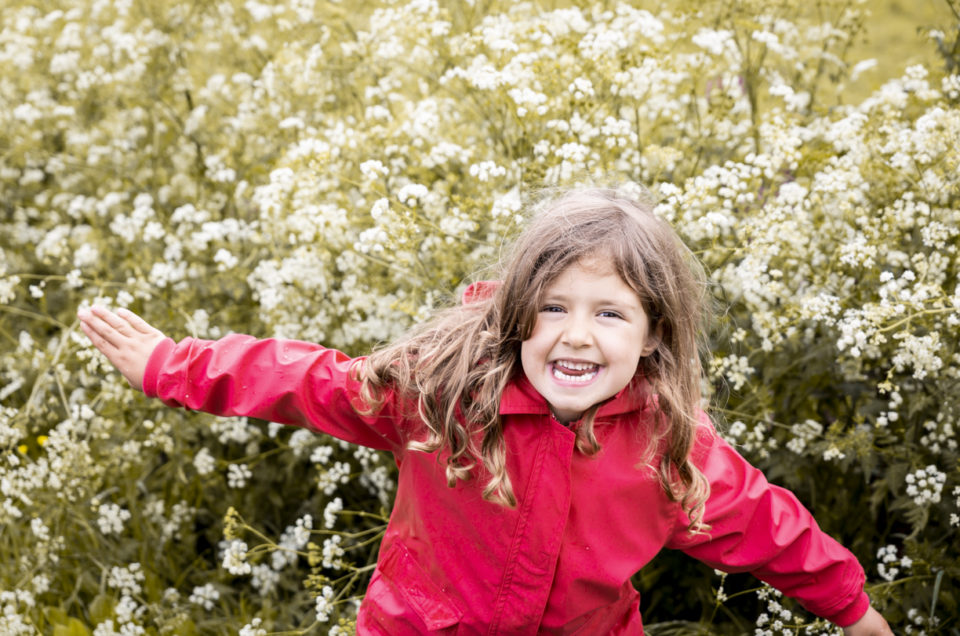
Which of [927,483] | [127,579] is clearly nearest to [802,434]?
[927,483]

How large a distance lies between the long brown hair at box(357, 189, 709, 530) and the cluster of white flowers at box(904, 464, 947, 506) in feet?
2.73

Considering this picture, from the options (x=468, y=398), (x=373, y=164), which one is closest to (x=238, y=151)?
(x=373, y=164)

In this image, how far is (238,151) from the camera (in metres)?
→ 4.49

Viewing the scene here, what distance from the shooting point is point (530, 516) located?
224 cm

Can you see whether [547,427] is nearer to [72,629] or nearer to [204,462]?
[204,462]

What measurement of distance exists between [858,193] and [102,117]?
13.0 ft

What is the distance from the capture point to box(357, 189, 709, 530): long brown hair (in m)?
2.19

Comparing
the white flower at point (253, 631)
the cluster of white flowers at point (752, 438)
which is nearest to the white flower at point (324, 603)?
the white flower at point (253, 631)

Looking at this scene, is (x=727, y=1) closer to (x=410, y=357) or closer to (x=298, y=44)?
(x=298, y=44)

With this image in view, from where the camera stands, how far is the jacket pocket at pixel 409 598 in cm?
232

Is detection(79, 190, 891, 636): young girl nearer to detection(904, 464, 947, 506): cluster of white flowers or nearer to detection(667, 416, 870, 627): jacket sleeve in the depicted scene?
detection(667, 416, 870, 627): jacket sleeve

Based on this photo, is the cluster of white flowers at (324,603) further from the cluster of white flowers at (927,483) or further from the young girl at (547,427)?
the cluster of white flowers at (927,483)

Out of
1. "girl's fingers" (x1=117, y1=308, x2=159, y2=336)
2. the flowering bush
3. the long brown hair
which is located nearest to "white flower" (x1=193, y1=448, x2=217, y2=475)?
the flowering bush

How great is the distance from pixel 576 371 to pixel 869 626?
3.50 feet
